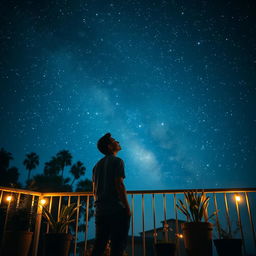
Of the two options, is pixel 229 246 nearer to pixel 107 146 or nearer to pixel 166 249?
pixel 166 249

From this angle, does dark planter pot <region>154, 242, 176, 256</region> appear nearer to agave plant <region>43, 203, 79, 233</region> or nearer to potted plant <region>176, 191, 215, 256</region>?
potted plant <region>176, 191, 215, 256</region>

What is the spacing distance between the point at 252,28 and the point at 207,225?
899 cm

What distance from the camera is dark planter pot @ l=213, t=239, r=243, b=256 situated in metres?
2.30

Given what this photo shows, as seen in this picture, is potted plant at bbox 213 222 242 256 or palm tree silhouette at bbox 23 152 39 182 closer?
potted plant at bbox 213 222 242 256

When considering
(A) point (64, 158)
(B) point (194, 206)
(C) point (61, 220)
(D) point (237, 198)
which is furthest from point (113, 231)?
(A) point (64, 158)

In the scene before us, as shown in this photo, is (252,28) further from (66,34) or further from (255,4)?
(66,34)

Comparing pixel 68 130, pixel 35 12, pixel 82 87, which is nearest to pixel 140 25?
pixel 35 12

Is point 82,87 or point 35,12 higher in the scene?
point 82,87

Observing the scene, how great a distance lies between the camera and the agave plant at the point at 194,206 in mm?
2645

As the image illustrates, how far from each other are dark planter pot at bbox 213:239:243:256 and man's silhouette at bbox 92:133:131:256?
1.47 metres

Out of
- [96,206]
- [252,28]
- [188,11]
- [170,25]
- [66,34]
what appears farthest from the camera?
[66,34]

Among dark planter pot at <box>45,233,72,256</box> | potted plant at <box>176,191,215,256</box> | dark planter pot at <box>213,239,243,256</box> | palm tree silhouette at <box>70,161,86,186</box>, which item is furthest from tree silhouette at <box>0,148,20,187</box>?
dark planter pot at <box>213,239,243,256</box>

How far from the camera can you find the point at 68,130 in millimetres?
73188

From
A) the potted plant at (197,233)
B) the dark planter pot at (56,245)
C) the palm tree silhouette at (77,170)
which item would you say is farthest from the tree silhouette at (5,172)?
the potted plant at (197,233)
